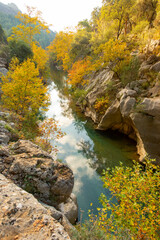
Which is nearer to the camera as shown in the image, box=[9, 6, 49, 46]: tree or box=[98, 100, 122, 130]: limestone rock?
box=[98, 100, 122, 130]: limestone rock

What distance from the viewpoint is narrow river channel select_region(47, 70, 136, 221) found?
8.84 m

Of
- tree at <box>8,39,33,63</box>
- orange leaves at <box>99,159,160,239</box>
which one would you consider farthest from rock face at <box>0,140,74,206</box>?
tree at <box>8,39,33,63</box>

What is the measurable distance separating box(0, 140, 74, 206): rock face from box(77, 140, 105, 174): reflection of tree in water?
18.9 ft

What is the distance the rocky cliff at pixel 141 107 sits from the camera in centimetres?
995

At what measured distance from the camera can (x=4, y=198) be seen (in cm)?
298

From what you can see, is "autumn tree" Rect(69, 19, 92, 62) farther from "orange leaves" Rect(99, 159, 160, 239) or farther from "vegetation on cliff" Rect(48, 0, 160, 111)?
"orange leaves" Rect(99, 159, 160, 239)

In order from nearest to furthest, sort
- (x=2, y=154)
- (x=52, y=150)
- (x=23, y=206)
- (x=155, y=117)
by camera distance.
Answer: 1. (x=23, y=206)
2. (x=2, y=154)
3. (x=155, y=117)
4. (x=52, y=150)

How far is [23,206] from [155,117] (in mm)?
10350

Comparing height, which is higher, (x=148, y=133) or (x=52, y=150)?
(x=148, y=133)

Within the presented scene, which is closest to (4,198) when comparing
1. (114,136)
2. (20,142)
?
(20,142)

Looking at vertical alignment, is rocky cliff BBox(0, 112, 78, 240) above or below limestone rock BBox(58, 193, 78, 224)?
above

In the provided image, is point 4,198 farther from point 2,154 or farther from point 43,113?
point 43,113

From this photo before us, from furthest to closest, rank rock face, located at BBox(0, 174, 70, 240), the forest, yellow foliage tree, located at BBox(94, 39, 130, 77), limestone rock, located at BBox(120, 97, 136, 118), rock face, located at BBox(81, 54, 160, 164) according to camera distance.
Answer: yellow foliage tree, located at BBox(94, 39, 130, 77)
limestone rock, located at BBox(120, 97, 136, 118)
rock face, located at BBox(81, 54, 160, 164)
the forest
rock face, located at BBox(0, 174, 70, 240)

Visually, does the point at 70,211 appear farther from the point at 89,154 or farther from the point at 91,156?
the point at 89,154
